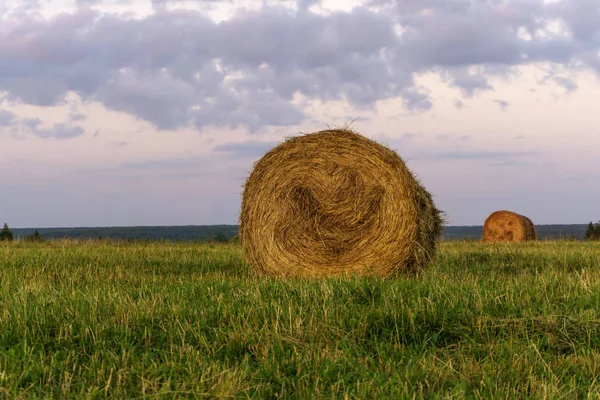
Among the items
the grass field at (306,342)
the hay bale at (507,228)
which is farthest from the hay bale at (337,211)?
the hay bale at (507,228)

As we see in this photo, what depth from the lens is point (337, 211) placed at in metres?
9.81

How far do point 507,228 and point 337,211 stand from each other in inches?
604

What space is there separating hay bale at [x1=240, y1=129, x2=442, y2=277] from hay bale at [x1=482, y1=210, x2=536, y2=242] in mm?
14147

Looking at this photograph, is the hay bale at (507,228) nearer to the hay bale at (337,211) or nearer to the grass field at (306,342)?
the hay bale at (337,211)

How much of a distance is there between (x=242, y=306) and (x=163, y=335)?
3.50 ft

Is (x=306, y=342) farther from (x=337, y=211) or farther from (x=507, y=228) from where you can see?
(x=507, y=228)

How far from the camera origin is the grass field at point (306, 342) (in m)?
3.83

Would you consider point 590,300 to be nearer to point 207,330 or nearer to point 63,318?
point 207,330

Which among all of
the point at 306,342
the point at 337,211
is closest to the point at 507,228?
the point at 337,211

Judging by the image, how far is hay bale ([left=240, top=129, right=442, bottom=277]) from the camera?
9609mm

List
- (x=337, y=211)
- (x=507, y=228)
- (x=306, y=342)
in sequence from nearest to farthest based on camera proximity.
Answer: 1. (x=306, y=342)
2. (x=337, y=211)
3. (x=507, y=228)

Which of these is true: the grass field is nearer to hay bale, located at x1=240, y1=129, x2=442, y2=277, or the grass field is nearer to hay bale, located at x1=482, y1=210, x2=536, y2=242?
hay bale, located at x1=240, y1=129, x2=442, y2=277

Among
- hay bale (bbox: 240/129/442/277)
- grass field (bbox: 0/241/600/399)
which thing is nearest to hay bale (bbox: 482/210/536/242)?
hay bale (bbox: 240/129/442/277)

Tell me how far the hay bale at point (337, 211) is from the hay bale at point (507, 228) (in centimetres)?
1415
